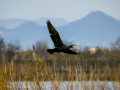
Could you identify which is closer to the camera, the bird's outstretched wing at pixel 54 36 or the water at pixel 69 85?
the bird's outstretched wing at pixel 54 36

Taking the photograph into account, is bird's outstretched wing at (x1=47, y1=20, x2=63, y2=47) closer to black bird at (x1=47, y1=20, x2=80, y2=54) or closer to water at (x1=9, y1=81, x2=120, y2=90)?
black bird at (x1=47, y1=20, x2=80, y2=54)

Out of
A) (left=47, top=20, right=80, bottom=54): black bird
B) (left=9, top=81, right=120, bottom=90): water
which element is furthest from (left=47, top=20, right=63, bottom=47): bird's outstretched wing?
(left=9, top=81, right=120, bottom=90): water

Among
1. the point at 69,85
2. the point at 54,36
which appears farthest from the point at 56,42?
the point at 69,85

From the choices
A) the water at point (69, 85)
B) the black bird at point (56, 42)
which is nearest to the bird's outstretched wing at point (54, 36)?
the black bird at point (56, 42)

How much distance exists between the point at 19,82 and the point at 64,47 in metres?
2.65

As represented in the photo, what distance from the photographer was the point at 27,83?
3.92 meters

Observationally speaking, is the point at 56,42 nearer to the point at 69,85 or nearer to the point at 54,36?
the point at 54,36

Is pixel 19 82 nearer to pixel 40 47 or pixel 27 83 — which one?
pixel 27 83

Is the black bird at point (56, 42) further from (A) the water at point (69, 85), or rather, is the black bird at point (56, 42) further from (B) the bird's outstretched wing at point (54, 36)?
(A) the water at point (69, 85)

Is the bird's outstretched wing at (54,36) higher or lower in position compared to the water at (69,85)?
higher

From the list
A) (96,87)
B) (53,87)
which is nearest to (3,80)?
(53,87)

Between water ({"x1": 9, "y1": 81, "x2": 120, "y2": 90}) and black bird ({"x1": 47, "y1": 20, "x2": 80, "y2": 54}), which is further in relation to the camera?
water ({"x1": 9, "y1": 81, "x2": 120, "y2": 90})

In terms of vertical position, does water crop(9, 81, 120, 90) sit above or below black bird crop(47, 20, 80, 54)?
below

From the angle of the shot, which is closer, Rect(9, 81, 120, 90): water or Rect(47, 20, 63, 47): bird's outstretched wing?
Rect(47, 20, 63, 47): bird's outstretched wing
